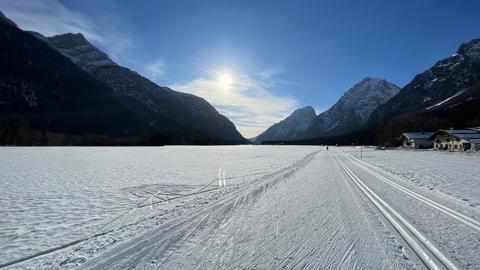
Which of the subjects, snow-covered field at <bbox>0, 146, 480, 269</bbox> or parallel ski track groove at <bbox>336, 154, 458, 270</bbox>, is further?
snow-covered field at <bbox>0, 146, 480, 269</bbox>

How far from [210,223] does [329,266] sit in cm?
346

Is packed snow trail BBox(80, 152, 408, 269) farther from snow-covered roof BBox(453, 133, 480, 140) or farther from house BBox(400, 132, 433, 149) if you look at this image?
house BBox(400, 132, 433, 149)

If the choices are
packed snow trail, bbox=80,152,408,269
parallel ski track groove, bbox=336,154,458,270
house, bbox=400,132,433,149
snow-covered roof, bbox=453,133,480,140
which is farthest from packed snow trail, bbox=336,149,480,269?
house, bbox=400,132,433,149

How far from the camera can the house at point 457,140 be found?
197 ft

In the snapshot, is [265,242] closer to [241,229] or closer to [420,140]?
[241,229]

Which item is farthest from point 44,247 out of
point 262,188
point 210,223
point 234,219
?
point 262,188

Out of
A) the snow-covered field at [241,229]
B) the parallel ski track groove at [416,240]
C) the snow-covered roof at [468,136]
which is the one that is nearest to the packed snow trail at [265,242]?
the snow-covered field at [241,229]

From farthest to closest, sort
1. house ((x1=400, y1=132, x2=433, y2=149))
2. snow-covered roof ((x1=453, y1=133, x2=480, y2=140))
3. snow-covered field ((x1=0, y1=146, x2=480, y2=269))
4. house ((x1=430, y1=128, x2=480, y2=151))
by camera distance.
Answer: house ((x1=400, y1=132, x2=433, y2=149)), snow-covered roof ((x1=453, y1=133, x2=480, y2=140)), house ((x1=430, y1=128, x2=480, y2=151)), snow-covered field ((x1=0, y1=146, x2=480, y2=269))

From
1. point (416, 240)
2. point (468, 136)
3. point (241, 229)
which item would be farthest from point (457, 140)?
point (241, 229)

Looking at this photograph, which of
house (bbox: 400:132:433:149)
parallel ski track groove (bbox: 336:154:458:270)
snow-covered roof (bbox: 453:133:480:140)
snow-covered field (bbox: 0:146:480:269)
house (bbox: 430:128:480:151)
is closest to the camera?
parallel ski track groove (bbox: 336:154:458:270)

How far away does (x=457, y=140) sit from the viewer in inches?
2571

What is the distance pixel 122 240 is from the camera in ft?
19.6

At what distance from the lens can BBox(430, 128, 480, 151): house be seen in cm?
5996

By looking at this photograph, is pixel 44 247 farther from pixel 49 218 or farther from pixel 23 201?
pixel 23 201
